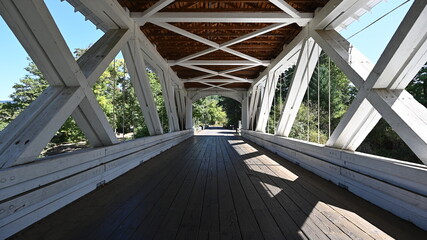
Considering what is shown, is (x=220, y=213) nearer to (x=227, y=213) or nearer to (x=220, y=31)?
(x=227, y=213)

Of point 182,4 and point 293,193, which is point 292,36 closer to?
point 182,4

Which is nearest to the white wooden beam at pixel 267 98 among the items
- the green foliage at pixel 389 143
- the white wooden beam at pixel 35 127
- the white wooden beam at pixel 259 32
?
the white wooden beam at pixel 259 32

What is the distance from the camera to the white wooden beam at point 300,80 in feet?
14.4

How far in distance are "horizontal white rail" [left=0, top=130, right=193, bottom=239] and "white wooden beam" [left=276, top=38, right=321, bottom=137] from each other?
395cm

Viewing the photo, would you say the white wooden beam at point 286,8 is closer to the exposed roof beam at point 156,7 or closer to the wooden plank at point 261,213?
the exposed roof beam at point 156,7

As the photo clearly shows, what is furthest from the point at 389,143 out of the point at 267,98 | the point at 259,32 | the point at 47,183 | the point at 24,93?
the point at 24,93

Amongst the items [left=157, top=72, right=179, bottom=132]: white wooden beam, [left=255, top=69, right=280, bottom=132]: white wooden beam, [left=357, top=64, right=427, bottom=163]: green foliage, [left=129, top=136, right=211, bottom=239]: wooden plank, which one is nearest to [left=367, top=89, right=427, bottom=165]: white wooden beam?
[left=129, top=136, right=211, bottom=239]: wooden plank

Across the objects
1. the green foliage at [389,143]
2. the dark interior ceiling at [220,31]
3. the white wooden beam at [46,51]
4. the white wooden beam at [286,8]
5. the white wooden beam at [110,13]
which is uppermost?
the dark interior ceiling at [220,31]

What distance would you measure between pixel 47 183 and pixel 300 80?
475 cm

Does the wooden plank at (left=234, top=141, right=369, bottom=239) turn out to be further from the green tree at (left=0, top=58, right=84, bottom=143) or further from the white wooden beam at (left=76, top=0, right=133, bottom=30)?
the green tree at (left=0, top=58, right=84, bottom=143)

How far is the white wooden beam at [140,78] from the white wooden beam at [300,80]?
3.28 metres

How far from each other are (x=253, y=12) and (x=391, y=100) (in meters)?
2.81

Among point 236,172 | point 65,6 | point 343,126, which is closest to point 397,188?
point 343,126

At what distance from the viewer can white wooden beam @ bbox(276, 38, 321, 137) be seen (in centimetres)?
440
